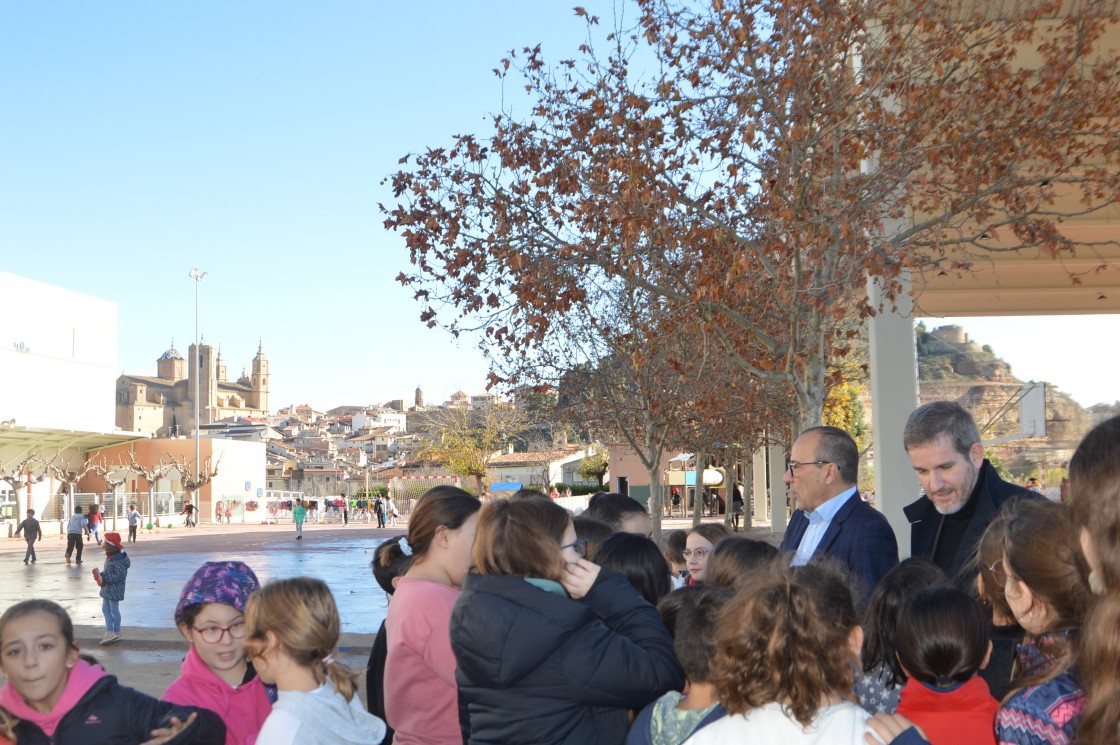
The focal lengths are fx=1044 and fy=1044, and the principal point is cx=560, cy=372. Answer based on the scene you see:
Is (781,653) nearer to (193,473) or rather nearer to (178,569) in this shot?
(178,569)

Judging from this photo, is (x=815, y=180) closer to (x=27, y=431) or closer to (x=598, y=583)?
(x=598, y=583)

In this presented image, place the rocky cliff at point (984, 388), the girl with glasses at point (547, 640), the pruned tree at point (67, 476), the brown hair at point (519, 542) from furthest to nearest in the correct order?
the pruned tree at point (67, 476)
the rocky cliff at point (984, 388)
the brown hair at point (519, 542)
the girl with glasses at point (547, 640)

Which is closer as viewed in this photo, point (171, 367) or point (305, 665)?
point (305, 665)

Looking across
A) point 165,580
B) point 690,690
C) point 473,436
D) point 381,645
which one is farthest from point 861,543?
point 473,436

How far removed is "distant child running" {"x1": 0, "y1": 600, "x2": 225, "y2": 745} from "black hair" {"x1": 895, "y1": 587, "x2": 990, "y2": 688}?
2219 mm

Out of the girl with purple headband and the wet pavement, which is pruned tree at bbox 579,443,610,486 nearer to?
the wet pavement

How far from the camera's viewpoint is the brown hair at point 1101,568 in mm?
1706

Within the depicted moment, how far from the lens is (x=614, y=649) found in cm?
289

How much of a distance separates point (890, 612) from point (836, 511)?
1383 millimetres

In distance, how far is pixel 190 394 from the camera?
527ft

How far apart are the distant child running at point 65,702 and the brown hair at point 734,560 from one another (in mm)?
1766

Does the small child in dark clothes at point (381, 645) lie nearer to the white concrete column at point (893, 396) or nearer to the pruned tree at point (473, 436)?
the white concrete column at point (893, 396)

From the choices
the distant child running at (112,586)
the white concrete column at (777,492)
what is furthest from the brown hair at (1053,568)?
the white concrete column at (777,492)

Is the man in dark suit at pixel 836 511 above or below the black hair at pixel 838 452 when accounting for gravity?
below
